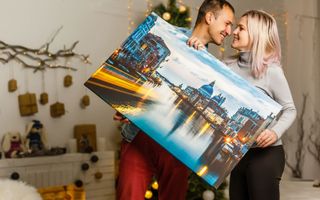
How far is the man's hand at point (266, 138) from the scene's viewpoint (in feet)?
5.34

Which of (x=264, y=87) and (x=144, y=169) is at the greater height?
(x=264, y=87)

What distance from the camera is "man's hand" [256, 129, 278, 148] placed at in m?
1.63

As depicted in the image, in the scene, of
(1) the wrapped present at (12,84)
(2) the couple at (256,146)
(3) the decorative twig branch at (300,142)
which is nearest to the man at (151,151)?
(2) the couple at (256,146)

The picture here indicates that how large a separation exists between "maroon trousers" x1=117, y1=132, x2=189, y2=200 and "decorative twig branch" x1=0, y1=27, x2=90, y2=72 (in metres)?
1.55

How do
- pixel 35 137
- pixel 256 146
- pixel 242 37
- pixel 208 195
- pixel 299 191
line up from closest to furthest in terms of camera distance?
pixel 256 146, pixel 242 37, pixel 35 137, pixel 208 195, pixel 299 191

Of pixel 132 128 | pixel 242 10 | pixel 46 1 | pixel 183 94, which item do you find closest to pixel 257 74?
pixel 183 94

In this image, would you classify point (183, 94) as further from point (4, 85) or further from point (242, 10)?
point (242, 10)

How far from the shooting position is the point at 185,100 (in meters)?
1.56

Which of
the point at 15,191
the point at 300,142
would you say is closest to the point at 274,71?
the point at 15,191

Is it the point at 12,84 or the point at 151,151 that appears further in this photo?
the point at 12,84

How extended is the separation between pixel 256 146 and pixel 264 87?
0.72 ft

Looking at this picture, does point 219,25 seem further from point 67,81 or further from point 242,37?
point 67,81

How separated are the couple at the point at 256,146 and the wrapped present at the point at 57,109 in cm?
152

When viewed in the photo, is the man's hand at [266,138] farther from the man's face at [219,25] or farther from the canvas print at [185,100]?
the man's face at [219,25]
